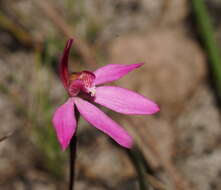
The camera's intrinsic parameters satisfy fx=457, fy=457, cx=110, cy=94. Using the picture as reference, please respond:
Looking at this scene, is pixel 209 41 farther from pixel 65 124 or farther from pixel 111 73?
pixel 65 124

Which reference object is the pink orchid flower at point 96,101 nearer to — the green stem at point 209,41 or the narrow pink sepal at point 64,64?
the narrow pink sepal at point 64,64

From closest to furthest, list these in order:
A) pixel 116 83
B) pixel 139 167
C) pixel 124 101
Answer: pixel 124 101, pixel 139 167, pixel 116 83

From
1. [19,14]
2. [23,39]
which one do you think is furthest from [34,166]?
[19,14]

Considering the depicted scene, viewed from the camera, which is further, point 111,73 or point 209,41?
point 209,41

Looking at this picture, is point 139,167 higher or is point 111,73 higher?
point 111,73

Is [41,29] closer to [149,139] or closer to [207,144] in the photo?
[149,139]

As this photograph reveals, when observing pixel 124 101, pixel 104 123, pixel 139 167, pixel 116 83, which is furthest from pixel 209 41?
pixel 104 123

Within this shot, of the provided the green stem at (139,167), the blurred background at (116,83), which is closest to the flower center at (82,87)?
the green stem at (139,167)

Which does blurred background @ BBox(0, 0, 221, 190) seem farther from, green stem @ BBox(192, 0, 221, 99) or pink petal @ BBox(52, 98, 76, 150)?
pink petal @ BBox(52, 98, 76, 150)
